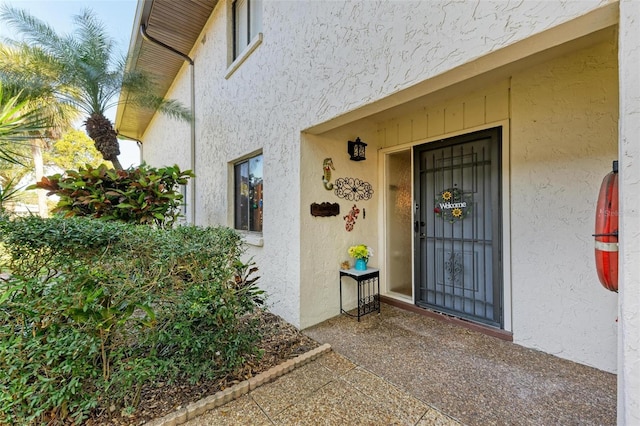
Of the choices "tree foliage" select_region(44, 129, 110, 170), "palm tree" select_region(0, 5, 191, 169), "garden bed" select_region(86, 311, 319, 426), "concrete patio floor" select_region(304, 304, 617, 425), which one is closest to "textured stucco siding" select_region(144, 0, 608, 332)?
"garden bed" select_region(86, 311, 319, 426)

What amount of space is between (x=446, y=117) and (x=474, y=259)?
1.84 metres

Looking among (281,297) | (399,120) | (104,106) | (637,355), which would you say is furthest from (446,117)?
(104,106)

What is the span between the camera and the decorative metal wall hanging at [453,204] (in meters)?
3.44

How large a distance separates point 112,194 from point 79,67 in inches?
147

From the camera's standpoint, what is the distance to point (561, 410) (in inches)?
79.4

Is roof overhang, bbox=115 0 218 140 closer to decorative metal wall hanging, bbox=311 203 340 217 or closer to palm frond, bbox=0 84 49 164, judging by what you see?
palm frond, bbox=0 84 49 164

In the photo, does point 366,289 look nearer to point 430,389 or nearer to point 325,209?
point 325,209

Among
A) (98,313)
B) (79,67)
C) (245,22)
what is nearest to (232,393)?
(98,313)

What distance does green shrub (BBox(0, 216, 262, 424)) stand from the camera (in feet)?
5.84

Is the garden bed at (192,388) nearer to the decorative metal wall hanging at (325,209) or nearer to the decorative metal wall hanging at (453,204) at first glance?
the decorative metal wall hanging at (325,209)

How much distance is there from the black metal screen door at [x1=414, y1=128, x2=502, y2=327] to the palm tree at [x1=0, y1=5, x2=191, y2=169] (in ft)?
20.3

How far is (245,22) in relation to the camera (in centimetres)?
502

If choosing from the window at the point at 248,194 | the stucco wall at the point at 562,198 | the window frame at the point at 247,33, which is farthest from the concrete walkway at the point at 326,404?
→ the window frame at the point at 247,33

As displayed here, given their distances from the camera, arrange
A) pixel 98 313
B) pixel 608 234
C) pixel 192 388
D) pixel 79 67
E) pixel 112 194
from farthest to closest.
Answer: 1. pixel 79 67
2. pixel 112 194
3. pixel 192 388
4. pixel 98 313
5. pixel 608 234
